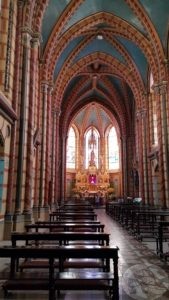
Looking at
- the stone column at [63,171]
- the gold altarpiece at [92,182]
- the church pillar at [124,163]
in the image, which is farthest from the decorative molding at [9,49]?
the gold altarpiece at [92,182]

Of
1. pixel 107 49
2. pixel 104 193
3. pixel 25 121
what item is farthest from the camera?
pixel 104 193

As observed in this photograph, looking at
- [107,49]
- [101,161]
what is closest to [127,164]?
[101,161]

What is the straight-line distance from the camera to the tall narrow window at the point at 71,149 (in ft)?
136

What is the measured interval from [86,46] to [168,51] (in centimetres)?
795

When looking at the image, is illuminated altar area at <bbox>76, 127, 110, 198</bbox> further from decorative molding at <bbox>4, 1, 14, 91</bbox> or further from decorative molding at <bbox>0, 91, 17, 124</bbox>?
decorative molding at <bbox>4, 1, 14, 91</bbox>

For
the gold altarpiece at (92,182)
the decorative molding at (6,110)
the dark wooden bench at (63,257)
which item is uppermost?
the decorative molding at (6,110)

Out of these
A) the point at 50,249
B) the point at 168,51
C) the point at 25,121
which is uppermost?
the point at 168,51

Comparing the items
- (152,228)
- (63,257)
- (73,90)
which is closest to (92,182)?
(73,90)

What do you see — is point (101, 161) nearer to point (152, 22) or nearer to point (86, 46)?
point (86, 46)

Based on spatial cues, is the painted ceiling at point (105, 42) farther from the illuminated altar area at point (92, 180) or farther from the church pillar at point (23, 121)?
the illuminated altar area at point (92, 180)

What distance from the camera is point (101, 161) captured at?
41.5 m

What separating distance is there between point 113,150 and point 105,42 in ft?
70.6

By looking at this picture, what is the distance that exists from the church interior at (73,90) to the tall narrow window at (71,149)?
15.2 feet

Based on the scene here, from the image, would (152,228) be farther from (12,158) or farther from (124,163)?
(124,163)
